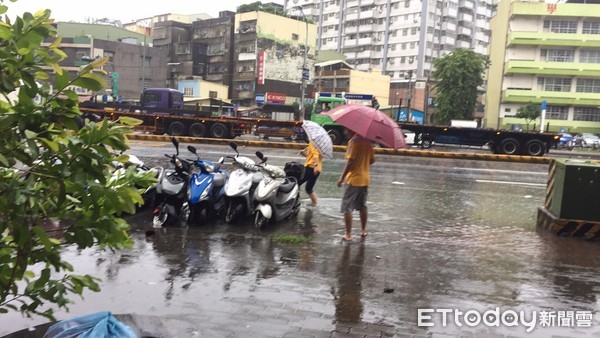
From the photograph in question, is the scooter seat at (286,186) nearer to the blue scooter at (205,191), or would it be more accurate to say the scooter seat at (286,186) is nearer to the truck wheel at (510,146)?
the blue scooter at (205,191)

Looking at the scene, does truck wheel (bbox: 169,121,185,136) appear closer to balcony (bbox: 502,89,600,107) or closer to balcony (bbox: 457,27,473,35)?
balcony (bbox: 502,89,600,107)

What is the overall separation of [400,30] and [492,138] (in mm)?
66001

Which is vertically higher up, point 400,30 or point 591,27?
point 400,30

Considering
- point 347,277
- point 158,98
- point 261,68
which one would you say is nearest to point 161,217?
point 347,277

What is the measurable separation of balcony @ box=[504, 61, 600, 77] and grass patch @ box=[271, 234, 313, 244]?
53.7 meters

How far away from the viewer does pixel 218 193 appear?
7676 mm

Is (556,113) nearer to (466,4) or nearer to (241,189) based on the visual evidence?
(466,4)

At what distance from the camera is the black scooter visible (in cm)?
725

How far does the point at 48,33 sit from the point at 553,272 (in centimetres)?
564

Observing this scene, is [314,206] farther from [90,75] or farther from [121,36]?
[121,36]

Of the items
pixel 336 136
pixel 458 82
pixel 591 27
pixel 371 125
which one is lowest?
pixel 336 136

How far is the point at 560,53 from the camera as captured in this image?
179ft

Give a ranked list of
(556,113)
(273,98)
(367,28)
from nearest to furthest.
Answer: (556,113), (273,98), (367,28)

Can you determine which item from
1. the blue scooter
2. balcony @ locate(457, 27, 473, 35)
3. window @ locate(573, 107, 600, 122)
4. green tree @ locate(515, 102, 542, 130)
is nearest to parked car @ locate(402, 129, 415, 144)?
the blue scooter
